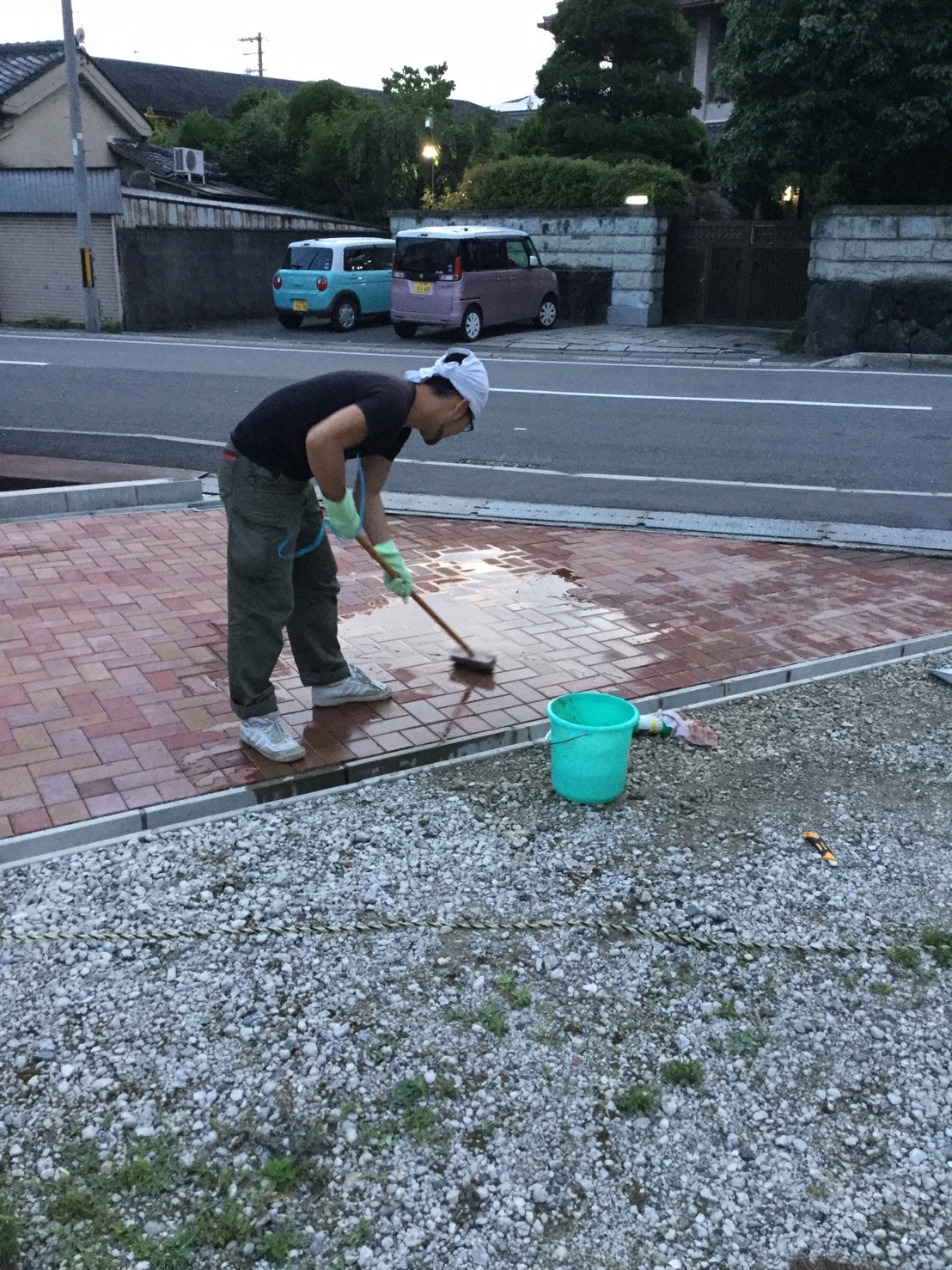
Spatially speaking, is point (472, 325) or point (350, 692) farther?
point (472, 325)

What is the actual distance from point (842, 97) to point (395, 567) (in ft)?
50.2

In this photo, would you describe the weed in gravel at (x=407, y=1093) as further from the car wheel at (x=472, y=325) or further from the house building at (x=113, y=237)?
the house building at (x=113, y=237)

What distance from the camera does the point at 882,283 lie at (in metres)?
16.6

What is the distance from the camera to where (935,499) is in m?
8.38

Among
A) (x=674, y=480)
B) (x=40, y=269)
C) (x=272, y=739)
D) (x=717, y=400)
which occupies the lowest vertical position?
(x=272, y=739)

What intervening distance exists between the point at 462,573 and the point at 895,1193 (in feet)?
14.5

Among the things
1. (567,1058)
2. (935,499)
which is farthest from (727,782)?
(935,499)

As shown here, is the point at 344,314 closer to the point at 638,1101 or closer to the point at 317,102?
the point at 317,102

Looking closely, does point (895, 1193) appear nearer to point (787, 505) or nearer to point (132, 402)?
point (787, 505)

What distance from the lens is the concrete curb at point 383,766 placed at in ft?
12.4

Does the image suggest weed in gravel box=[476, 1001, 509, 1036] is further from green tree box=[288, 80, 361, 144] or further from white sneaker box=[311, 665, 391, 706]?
green tree box=[288, 80, 361, 144]

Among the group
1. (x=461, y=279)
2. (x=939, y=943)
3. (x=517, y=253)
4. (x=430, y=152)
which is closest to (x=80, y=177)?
(x=461, y=279)

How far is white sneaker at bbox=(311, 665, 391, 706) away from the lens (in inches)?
188

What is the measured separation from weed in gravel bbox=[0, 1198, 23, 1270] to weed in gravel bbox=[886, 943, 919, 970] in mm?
2389
